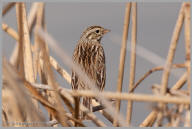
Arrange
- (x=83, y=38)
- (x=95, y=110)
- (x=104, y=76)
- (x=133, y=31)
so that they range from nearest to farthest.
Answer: (x=133, y=31) < (x=95, y=110) < (x=104, y=76) < (x=83, y=38)

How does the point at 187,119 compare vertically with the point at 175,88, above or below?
below

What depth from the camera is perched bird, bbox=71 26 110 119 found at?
13.8 feet

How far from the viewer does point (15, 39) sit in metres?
3.71

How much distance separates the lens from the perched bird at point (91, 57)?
4199 mm

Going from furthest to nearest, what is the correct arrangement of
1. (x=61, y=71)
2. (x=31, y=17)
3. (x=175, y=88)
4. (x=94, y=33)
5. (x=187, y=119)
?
(x=94, y=33)
(x=61, y=71)
(x=31, y=17)
(x=175, y=88)
(x=187, y=119)

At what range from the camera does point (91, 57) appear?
4.65 meters

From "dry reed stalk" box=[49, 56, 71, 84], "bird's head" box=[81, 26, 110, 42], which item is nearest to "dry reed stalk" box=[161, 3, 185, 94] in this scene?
Result: "dry reed stalk" box=[49, 56, 71, 84]

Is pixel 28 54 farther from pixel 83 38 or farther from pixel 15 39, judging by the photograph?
pixel 83 38

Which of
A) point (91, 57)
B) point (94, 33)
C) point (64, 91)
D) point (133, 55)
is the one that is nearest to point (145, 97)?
point (64, 91)

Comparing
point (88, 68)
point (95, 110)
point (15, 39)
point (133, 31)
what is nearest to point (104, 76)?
point (88, 68)

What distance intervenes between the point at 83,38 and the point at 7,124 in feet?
8.16

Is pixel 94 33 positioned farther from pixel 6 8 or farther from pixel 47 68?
pixel 47 68

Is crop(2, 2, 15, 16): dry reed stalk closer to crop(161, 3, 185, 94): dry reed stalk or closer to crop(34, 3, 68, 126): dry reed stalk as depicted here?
crop(34, 3, 68, 126): dry reed stalk

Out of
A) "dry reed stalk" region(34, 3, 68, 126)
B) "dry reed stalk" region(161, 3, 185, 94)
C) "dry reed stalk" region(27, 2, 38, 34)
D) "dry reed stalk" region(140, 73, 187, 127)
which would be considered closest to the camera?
"dry reed stalk" region(34, 3, 68, 126)
